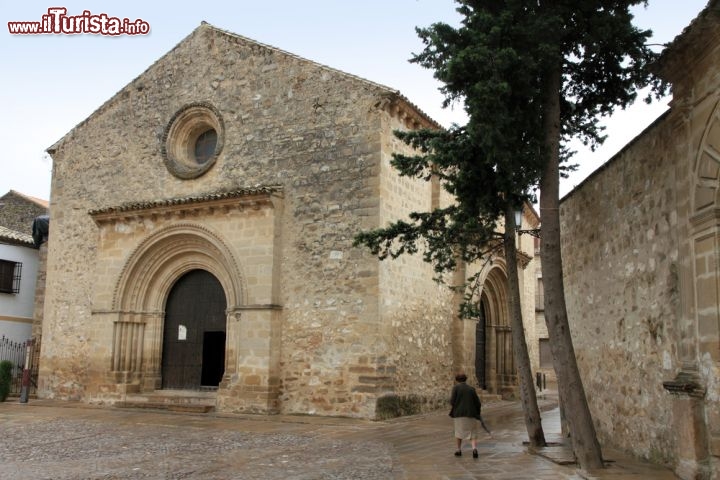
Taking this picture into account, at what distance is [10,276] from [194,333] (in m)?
8.83

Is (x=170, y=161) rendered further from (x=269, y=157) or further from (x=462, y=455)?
(x=462, y=455)

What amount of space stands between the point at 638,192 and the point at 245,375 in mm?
8932

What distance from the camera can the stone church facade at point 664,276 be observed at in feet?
22.2

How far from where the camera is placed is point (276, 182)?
604 inches

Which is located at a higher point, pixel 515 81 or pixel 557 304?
pixel 515 81

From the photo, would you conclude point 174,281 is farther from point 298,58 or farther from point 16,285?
point 16,285

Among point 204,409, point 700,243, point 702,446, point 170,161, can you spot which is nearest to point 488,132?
point 700,243

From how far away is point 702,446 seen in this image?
22.3ft

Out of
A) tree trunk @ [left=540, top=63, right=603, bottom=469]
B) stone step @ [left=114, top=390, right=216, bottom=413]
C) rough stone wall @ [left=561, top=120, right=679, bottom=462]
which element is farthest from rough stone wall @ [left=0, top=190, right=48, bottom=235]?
tree trunk @ [left=540, top=63, right=603, bottom=469]

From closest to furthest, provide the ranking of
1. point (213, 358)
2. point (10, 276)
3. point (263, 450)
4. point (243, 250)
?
point (263, 450), point (243, 250), point (213, 358), point (10, 276)

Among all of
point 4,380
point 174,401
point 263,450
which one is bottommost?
point 263,450

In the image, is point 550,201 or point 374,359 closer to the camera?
point 550,201

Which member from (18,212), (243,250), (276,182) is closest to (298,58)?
(276,182)

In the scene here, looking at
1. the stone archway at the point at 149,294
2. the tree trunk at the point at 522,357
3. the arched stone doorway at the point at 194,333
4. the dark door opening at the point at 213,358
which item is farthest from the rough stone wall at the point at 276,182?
the tree trunk at the point at 522,357
